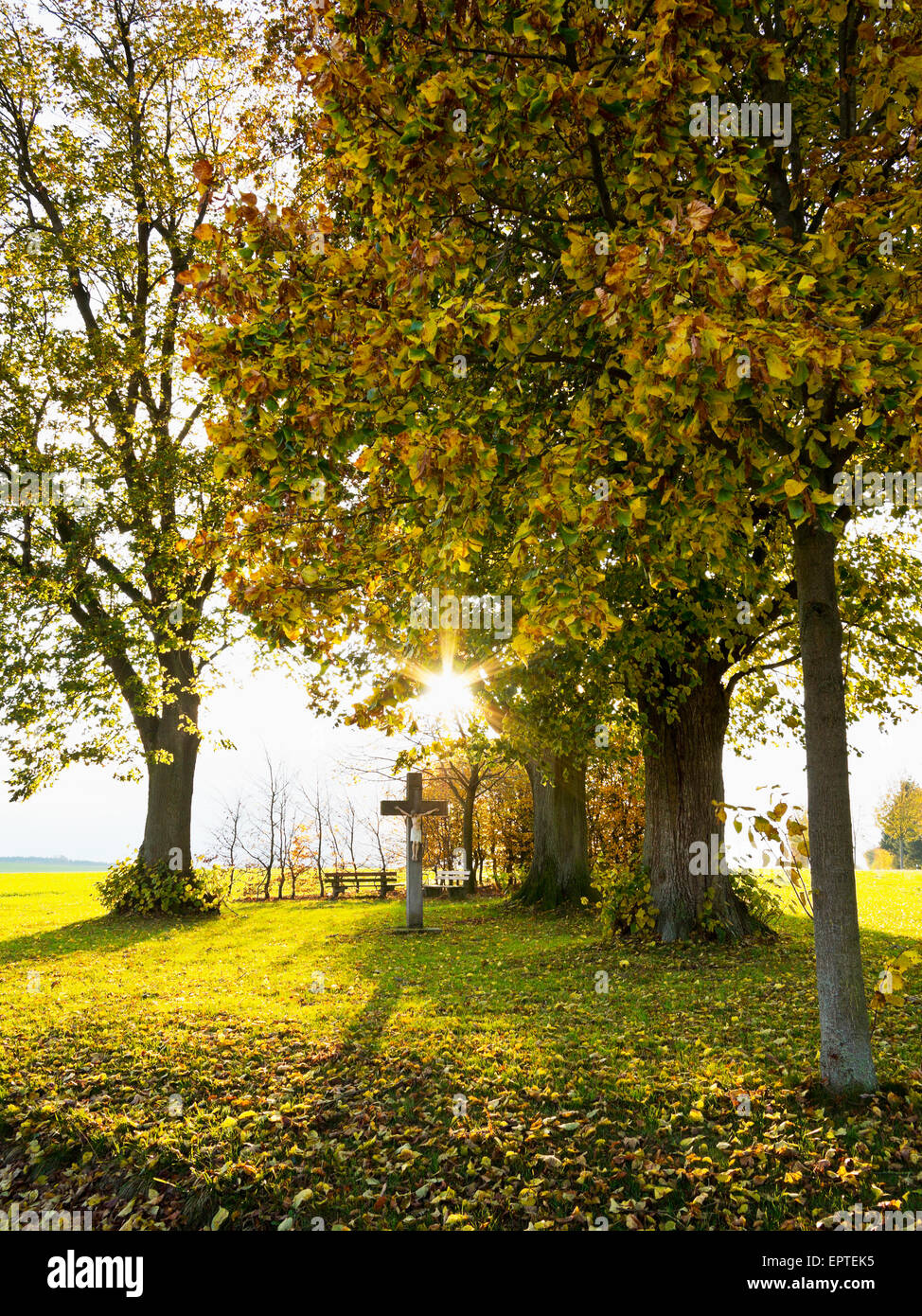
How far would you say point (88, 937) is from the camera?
15.6 m

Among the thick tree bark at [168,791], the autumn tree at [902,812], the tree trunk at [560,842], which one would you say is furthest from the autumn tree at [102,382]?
the autumn tree at [902,812]

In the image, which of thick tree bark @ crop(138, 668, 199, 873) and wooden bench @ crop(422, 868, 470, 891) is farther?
wooden bench @ crop(422, 868, 470, 891)

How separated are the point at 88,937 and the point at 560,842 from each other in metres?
10.4

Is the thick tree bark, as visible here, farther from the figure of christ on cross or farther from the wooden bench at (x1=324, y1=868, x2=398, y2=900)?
the wooden bench at (x1=324, y1=868, x2=398, y2=900)

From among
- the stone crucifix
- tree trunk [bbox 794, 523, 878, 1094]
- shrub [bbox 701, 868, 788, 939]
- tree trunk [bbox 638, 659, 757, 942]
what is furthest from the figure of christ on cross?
tree trunk [bbox 794, 523, 878, 1094]

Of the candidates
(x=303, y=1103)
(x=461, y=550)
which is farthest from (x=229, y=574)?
(x=303, y=1103)

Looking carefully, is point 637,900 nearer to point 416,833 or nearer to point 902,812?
point 416,833

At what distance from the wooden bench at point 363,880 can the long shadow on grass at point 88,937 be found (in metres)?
11.5

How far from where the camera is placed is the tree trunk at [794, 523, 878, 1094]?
5.55 m

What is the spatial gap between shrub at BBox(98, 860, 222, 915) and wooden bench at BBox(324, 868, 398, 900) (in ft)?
33.9

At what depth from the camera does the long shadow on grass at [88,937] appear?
1382 centimetres

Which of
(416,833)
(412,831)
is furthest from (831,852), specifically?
(412,831)

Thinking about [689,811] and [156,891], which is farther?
[156,891]
